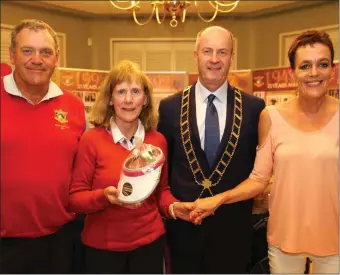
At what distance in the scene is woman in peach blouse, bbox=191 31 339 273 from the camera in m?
1.69

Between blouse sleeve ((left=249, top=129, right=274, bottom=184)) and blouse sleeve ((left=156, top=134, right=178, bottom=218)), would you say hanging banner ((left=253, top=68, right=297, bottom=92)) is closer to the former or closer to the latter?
blouse sleeve ((left=249, top=129, right=274, bottom=184))

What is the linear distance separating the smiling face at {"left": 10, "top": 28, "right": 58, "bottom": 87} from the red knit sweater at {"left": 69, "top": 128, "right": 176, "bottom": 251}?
1.05ft

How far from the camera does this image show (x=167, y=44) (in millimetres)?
7227

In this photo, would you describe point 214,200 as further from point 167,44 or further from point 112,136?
point 167,44

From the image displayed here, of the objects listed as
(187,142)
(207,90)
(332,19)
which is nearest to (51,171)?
(187,142)

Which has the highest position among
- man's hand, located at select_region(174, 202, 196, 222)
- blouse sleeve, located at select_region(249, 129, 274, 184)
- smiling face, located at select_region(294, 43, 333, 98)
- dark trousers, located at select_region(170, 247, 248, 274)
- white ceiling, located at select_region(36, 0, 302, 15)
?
white ceiling, located at select_region(36, 0, 302, 15)

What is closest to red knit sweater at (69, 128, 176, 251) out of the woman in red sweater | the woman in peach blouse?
the woman in red sweater

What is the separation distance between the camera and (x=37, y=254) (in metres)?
1.78

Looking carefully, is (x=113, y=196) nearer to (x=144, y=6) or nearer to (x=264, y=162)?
(x=264, y=162)

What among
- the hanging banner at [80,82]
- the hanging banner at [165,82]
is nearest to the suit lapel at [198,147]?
the hanging banner at [80,82]

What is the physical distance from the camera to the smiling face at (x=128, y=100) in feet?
5.86

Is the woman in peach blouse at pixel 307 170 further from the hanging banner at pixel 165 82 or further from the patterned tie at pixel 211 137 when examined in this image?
the hanging banner at pixel 165 82

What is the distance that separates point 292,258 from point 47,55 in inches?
52.9

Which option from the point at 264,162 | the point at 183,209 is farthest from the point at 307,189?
the point at 183,209
